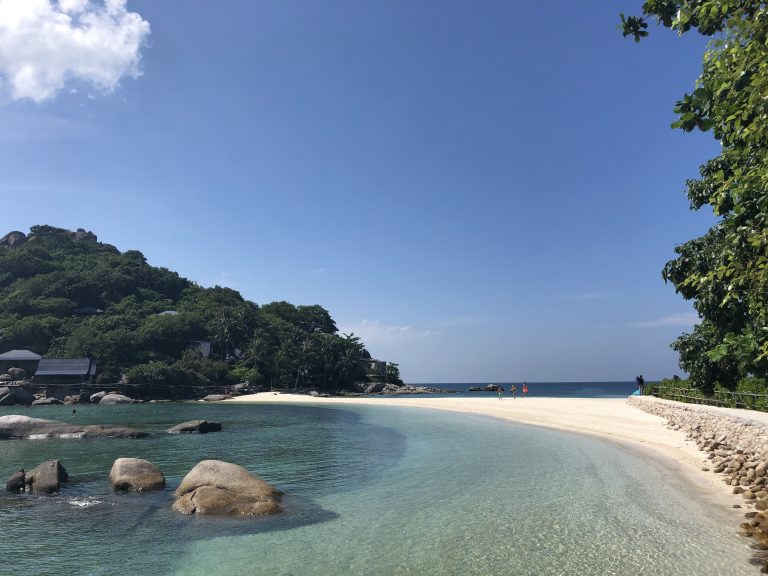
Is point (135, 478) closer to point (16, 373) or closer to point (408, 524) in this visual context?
point (408, 524)

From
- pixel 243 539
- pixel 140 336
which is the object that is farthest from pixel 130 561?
pixel 140 336

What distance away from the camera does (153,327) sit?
8819cm

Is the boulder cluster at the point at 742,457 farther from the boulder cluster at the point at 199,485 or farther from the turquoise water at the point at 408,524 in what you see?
the boulder cluster at the point at 199,485

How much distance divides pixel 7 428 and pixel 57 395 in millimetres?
54506

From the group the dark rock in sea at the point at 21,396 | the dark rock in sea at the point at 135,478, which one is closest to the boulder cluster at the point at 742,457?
the dark rock in sea at the point at 135,478

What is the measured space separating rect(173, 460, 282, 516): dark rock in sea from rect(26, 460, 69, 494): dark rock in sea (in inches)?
199

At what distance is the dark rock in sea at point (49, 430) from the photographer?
28109 mm

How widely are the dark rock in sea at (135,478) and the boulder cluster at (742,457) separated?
53.4 ft

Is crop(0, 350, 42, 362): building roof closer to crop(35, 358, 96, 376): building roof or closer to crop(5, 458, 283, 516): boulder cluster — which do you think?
crop(35, 358, 96, 376): building roof

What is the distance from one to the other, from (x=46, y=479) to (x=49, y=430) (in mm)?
17352

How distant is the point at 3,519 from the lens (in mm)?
12164

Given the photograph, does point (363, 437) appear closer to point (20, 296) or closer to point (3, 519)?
point (3, 519)

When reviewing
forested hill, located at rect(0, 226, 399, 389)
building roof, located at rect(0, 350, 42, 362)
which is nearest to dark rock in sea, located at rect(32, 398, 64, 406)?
forested hill, located at rect(0, 226, 399, 389)

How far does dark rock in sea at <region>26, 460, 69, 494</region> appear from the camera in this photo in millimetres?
15125
